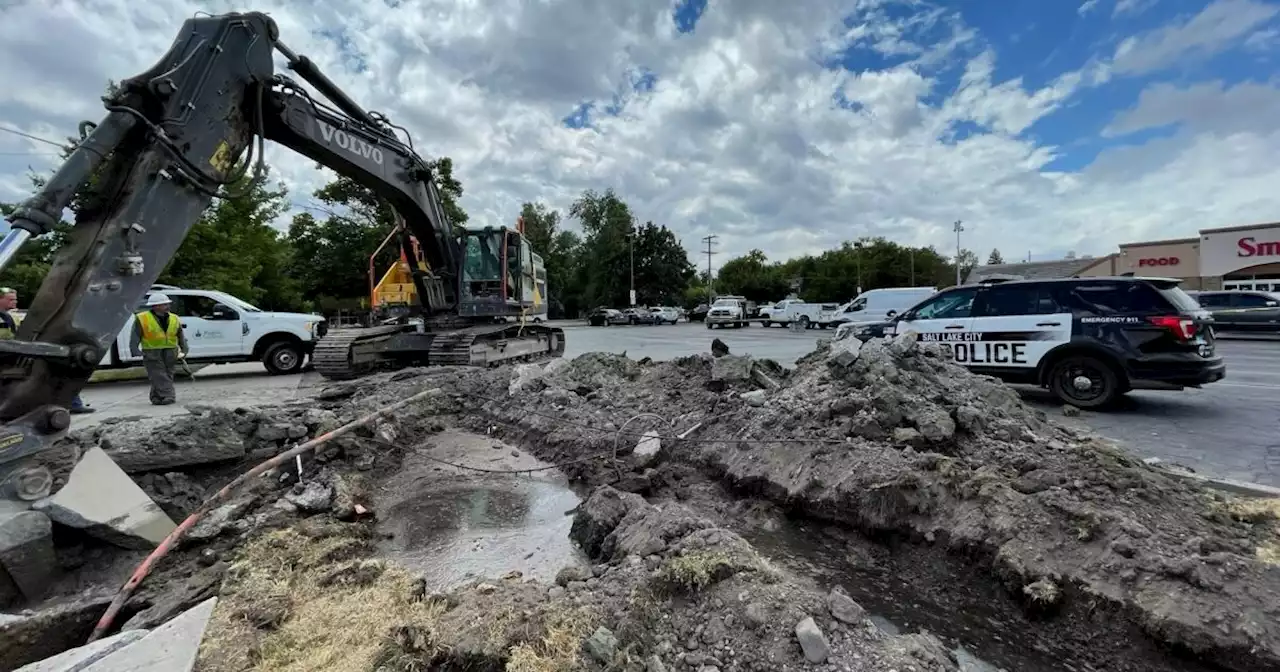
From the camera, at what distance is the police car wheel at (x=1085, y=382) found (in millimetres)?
7598

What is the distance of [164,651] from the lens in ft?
7.93

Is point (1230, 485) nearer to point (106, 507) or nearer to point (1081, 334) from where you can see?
point (1081, 334)

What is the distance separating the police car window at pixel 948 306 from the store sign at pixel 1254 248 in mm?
37894

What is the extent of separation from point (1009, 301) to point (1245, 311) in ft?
51.9

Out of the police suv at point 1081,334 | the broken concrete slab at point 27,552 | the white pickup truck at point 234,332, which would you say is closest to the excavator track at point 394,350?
the white pickup truck at point 234,332

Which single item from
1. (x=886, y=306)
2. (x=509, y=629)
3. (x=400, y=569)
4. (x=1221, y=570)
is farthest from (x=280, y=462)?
(x=886, y=306)

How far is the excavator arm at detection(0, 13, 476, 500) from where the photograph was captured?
12.7ft

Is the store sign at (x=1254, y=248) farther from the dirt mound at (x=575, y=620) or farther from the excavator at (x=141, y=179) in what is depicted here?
the excavator at (x=141, y=179)

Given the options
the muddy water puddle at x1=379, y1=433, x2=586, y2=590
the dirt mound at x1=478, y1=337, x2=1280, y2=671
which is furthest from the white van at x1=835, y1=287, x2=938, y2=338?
the muddy water puddle at x1=379, y1=433, x2=586, y2=590

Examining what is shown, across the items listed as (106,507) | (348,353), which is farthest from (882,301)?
(106,507)

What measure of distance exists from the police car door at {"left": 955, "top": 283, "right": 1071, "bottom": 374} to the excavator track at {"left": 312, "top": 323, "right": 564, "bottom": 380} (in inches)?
314

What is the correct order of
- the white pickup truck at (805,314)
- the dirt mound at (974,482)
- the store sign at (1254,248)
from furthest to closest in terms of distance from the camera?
the white pickup truck at (805,314) → the store sign at (1254,248) → the dirt mound at (974,482)

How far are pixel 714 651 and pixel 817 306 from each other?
32.3 metres

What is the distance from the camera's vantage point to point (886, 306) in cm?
2136
